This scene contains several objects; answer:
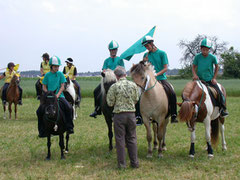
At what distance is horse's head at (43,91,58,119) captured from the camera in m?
6.15

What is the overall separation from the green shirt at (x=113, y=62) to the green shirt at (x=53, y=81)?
168 centimetres

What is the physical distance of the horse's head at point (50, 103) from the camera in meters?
6.15

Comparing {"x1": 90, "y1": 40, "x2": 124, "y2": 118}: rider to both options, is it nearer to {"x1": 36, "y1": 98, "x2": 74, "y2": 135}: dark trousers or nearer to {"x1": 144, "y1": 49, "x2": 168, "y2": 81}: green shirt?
{"x1": 144, "y1": 49, "x2": 168, "y2": 81}: green shirt

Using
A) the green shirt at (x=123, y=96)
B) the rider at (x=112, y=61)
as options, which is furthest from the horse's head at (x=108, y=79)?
the green shirt at (x=123, y=96)

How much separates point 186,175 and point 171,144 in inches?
113

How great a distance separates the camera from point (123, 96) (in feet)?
18.9

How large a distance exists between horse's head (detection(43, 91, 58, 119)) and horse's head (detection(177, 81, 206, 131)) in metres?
2.83

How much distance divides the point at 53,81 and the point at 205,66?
3.88m

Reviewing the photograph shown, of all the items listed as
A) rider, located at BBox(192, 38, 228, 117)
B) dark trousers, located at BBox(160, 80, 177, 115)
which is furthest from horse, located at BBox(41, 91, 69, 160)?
rider, located at BBox(192, 38, 228, 117)

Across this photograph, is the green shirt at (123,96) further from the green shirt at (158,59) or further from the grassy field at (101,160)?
the green shirt at (158,59)

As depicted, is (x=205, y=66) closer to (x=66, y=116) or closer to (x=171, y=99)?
(x=171, y=99)

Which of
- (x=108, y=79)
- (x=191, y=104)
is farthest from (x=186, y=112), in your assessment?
(x=108, y=79)

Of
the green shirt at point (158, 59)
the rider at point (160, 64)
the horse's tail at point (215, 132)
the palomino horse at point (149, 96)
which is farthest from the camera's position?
the horse's tail at point (215, 132)

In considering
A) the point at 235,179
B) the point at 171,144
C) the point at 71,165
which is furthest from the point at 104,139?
the point at 235,179
